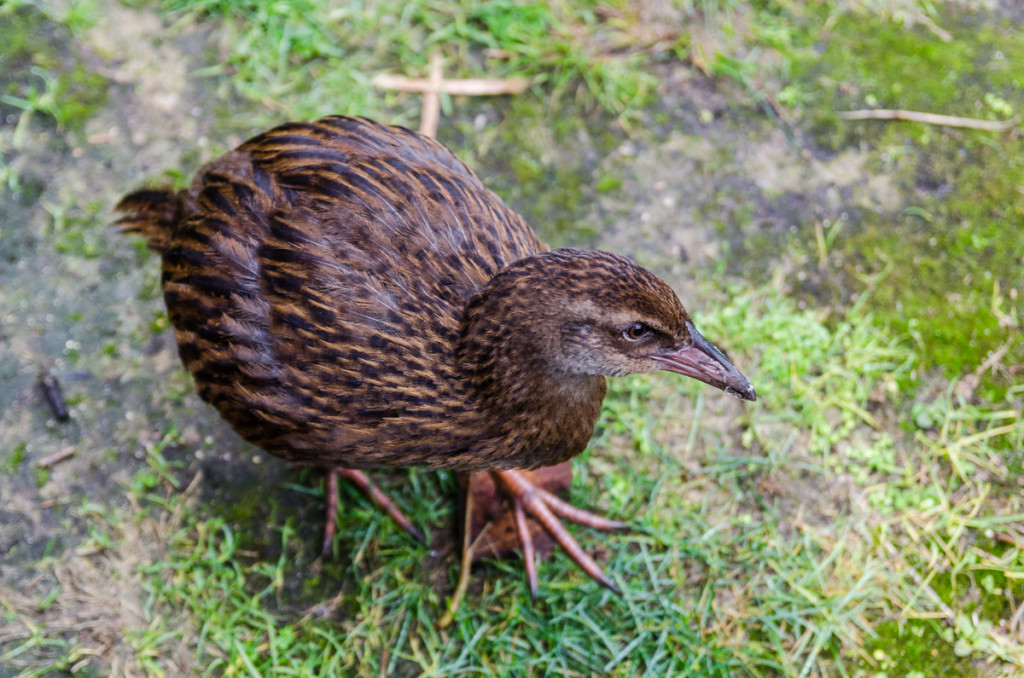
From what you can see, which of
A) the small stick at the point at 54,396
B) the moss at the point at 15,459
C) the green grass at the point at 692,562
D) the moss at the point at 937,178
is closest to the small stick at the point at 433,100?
the green grass at the point at 692,562

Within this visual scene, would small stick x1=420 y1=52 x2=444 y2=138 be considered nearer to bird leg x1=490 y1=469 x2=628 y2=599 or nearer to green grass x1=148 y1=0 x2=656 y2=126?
green grass x1=148 y1=0 x2=656 y2=126

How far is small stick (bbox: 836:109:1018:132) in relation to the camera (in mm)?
3988

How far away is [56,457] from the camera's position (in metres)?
3.26

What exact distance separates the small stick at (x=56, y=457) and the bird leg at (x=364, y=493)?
106 centimetres

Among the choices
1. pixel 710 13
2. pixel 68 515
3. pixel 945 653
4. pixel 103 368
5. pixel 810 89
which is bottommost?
pixel 945 653

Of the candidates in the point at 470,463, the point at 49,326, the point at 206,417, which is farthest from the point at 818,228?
the point at 49,326

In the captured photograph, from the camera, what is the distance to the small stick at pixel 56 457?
324 cm

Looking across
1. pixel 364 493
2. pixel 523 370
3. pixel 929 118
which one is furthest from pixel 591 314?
pixel 929 118

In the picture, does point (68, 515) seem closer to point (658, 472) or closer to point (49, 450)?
point (49, 450)

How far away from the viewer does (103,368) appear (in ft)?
11.3

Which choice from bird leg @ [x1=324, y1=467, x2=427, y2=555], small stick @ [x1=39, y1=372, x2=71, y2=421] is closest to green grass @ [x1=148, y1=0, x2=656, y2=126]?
small stick @ [x1=39, y1=372, x2=71, y2=421]

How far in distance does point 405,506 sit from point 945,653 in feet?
6.75

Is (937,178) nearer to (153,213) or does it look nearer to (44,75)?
(153,213)

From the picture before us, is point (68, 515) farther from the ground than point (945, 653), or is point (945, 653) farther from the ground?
point (68, 515)
